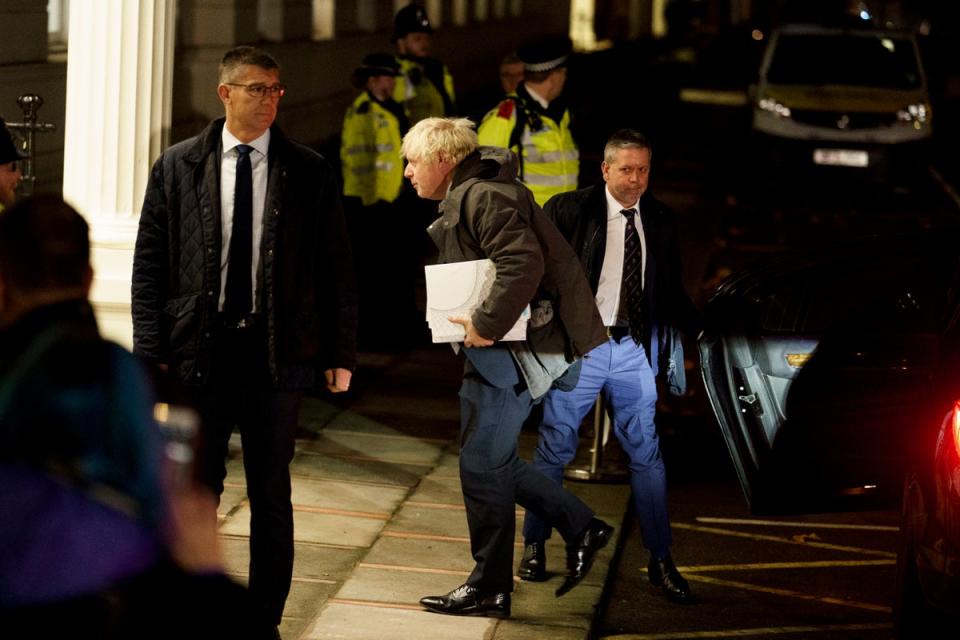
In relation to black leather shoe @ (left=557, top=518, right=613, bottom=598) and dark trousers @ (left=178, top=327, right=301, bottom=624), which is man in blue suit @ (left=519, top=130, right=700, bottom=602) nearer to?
black leather shoe @ (left=557, top=518, right=613, bottom=598)

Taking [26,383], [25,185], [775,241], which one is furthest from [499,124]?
[775,241]

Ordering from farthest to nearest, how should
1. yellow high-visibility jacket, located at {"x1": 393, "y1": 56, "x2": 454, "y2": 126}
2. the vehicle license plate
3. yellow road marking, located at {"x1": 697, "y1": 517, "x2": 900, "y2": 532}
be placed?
the vehicle license plate, yellow high-visibility jacket, located at {"x1": 393, "y1": 56, "x2": 454, "y2": 126}, yellow road marking, located at {"x1": 697, "y1": 517, "x2": 900, "y2": 532}

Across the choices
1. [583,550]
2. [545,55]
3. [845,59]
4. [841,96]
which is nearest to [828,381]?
[583,550]

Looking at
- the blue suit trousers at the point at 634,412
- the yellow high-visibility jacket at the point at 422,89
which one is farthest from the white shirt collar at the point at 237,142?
the yellow high-visibility jacket at the point at 422,89

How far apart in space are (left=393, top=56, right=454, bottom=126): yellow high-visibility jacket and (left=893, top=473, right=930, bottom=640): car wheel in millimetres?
7225

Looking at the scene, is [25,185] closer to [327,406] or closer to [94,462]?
[327,406]

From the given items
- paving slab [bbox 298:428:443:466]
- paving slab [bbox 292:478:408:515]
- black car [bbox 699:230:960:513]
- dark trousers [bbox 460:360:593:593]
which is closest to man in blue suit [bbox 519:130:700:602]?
black car [bbox 699:230:960:513]

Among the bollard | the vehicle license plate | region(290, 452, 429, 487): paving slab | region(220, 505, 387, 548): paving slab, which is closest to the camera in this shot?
region(220, 505, 387, 548): paving slab

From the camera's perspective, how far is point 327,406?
31.4 ft

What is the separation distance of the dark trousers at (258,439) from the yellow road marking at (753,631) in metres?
1.34

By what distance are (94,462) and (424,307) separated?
3.56 meters

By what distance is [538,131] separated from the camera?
29.1 ft

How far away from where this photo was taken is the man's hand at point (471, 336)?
580cm

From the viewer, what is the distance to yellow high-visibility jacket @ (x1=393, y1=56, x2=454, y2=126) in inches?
496
